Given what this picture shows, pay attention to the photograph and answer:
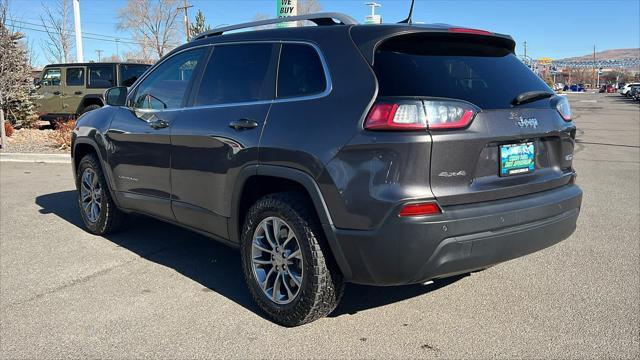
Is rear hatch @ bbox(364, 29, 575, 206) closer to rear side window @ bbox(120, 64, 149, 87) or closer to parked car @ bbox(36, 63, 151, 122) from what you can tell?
parked car @ bbox(36, 63, 151, 122)

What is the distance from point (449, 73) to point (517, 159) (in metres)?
0.64

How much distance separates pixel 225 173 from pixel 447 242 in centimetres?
164

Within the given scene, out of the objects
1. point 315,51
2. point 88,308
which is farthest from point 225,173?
point 88,308

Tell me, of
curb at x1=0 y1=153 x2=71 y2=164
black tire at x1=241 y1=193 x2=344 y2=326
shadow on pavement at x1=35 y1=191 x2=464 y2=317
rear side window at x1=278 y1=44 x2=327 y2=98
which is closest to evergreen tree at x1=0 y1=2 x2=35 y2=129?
curb at x1=0 y1=153 x2=71 y2=164

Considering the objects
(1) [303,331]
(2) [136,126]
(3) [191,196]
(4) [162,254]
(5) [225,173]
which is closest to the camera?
(1) [303,331]

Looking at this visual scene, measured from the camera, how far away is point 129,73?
15.0 meters

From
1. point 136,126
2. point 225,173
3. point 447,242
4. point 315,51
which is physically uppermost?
point 315,51

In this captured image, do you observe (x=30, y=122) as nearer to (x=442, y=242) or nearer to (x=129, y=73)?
(x=129, y=73)

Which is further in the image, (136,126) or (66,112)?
(66,112)

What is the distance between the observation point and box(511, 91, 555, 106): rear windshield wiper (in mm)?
3230

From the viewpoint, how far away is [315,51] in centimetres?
334

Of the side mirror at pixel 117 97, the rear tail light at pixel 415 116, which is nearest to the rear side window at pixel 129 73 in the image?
the side mirror at pixel 117 97

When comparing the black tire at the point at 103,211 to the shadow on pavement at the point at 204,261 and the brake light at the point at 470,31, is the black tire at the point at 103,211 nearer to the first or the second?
the shadow on pavement at the point at 204,261

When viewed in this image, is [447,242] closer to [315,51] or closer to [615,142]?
[315,51]
